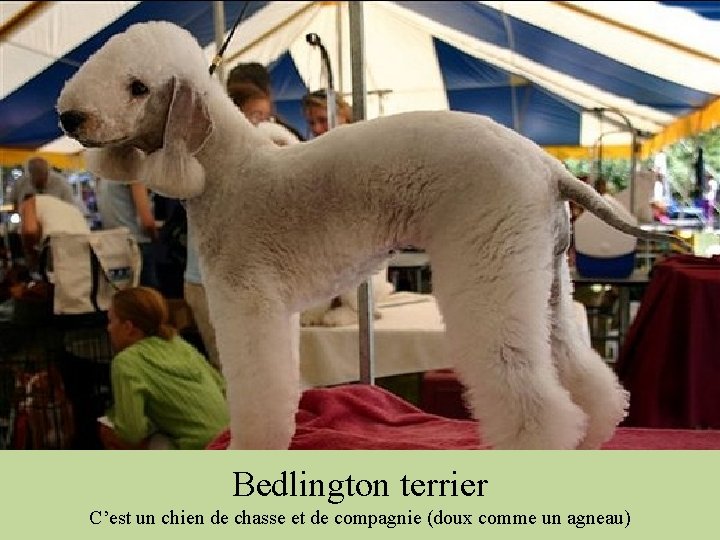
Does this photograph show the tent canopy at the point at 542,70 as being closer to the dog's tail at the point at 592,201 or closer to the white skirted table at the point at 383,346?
the dog's tail at the point at 592,201

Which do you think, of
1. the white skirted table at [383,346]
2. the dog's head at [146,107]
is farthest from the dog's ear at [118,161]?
the white skirted table at [383,346]

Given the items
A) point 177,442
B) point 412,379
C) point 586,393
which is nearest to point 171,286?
point 177,442

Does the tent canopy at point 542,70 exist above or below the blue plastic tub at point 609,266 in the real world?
above

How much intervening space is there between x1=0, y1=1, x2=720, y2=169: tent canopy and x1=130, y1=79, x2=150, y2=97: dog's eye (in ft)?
0.35

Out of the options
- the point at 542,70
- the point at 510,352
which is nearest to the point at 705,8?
the point at 542,70

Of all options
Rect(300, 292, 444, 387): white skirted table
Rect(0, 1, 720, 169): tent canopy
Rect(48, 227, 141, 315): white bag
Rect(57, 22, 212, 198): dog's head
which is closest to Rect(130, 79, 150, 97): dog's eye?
Rect(57, 22, 212, 198): dog's head

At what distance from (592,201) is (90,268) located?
4.28 ft

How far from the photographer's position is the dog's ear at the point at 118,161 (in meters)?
0.70

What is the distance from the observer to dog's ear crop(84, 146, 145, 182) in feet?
2.31

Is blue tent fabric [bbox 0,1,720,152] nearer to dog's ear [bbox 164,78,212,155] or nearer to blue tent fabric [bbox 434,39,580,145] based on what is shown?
blue tent fabric [bbox 434,39,580,145]

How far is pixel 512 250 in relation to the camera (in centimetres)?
62

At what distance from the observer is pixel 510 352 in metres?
0.62

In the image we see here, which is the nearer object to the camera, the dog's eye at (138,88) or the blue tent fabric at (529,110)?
the dog's eye at (138,88)
